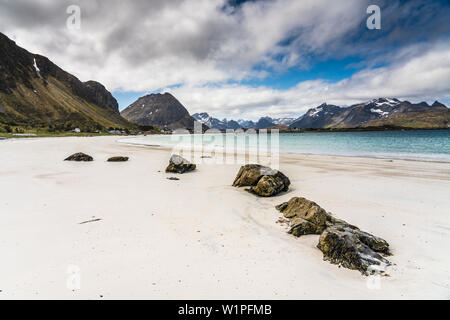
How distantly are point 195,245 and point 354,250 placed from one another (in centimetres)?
439

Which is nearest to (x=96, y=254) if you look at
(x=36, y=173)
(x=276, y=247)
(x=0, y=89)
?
(x=276, y=247)

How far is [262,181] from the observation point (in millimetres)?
11930

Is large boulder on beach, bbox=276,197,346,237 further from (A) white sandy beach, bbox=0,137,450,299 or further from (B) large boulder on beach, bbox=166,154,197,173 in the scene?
(B) large boulder on beach, bbox=166,154,197,173

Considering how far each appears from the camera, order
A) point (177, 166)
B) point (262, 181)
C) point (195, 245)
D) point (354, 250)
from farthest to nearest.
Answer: point (177, 166), point (262, 181), point (195, 245), point (354, 250)

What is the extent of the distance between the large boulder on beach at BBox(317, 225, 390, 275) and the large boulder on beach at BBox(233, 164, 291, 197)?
5610mm

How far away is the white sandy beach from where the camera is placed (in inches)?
175

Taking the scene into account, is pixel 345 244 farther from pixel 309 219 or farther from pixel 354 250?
pixel 309 219

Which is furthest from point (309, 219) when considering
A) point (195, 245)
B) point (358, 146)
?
point (358, 146)

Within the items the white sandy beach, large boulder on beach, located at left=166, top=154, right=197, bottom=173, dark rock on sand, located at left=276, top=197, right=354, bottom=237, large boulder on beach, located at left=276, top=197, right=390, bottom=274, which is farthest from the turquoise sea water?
large boulder on beach, located at left=276, top=197, right=390, bottom=274

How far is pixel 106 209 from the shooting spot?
347 inches

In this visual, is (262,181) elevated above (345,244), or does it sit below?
above
